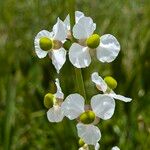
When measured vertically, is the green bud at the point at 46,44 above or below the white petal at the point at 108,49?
above

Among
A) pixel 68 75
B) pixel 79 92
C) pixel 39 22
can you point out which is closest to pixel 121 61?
pixel 68 75

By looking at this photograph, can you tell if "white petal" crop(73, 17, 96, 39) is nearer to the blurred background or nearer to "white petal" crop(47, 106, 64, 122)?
"white petal" crop(47, 106, 64, 122)

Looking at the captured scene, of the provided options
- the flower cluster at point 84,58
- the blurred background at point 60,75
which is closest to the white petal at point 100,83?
the flower cluster at point 84,58

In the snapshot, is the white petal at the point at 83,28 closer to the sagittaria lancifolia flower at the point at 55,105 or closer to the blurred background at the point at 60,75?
the sagittaria lancifolia flower at the point at 55,105

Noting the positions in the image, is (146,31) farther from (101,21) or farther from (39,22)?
(39,22)

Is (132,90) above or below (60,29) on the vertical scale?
below

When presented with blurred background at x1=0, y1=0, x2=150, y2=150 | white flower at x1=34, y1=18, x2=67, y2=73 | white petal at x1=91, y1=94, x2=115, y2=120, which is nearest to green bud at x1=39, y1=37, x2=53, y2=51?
white flower at x1=34, y1=18, x2=67, y2=73

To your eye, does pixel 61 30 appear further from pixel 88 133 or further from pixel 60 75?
pixel 60 75
